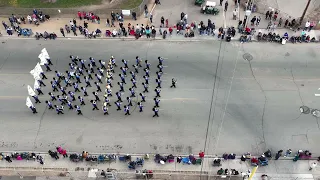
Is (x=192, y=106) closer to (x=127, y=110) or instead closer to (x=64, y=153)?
(x=127, y=110)

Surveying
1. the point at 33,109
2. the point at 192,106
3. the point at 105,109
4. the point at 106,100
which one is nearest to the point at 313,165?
the point at 192,106

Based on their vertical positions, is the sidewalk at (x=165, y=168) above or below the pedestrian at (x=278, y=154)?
below

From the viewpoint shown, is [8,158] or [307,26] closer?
[8,158]

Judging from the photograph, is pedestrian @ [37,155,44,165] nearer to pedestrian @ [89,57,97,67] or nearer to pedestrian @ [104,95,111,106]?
pedestrian @ [104,95,111,106]

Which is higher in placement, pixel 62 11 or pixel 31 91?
pixel 62 11

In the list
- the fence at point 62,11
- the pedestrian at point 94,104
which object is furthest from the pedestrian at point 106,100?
the fence at point 62,11

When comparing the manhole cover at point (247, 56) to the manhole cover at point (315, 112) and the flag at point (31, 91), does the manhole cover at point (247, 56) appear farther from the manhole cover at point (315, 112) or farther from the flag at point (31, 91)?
the flag at point (31, 91)

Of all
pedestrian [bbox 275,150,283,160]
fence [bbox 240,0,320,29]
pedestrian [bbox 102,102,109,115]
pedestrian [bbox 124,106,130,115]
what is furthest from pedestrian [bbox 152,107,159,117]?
fence [bbox 240,0,320,29]
